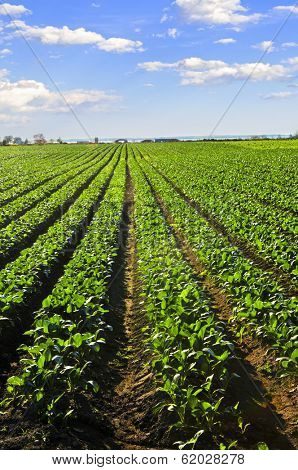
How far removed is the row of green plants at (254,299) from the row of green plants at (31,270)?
372 centimetres

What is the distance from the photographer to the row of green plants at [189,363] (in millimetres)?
5324

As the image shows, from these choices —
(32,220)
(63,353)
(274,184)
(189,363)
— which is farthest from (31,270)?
(274,184)

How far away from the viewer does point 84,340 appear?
666 cm

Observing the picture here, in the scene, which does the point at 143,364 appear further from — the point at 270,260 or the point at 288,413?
the point at 270,260

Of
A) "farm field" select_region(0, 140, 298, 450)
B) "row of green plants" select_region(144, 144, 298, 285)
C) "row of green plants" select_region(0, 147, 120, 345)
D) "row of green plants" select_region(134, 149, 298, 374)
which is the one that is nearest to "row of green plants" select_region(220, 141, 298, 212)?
"row of green plants" select_region(144, 144, 298, 285)

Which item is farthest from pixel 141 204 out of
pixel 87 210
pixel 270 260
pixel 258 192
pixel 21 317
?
pixel 21 317

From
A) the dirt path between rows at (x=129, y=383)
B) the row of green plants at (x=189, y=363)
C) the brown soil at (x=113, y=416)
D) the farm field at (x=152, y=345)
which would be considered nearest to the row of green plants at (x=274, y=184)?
the farm field at (x=152, y=345)

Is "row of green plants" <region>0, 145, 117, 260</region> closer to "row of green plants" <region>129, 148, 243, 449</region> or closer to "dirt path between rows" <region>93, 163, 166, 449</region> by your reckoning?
"dirt path between rows" <region>93, 163, 166, 449</region>

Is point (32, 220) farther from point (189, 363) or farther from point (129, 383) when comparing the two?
point (189, 363)

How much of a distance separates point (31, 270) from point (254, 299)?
488 centimetres

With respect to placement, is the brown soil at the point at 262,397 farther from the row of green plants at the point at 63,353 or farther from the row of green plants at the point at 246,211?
the row of green plants at the point at 246,211

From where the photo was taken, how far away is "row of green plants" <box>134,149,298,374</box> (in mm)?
6625

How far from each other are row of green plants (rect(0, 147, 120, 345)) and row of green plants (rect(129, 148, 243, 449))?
7.73 ft

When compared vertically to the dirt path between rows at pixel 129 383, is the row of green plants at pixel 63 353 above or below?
above
